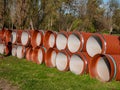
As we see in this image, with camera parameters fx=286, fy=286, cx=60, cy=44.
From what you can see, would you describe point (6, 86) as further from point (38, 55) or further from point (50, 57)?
point (38, 55)

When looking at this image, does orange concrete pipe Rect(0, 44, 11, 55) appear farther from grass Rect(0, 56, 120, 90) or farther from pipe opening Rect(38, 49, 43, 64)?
grass Rect(0, 56, 120, 90)

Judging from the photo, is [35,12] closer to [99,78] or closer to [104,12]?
[99,78]

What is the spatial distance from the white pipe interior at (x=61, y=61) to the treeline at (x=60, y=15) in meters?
11.4

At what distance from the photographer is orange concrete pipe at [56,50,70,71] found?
38.1ft

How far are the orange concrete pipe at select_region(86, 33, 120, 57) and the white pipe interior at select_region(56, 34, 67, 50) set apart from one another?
1504mm

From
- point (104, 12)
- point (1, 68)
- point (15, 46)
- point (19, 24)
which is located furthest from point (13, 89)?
point (104, 12)

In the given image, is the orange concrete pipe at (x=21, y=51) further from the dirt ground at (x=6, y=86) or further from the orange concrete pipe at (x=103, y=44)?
the dirt ground at (x=6, y=86)

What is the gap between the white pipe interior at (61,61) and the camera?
39.1 ft

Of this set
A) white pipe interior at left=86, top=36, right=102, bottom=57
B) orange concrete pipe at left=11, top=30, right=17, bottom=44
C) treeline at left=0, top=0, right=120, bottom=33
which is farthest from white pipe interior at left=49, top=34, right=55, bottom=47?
treeline at left=0, top=0, right=120, bottom=33

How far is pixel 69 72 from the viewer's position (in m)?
11.3

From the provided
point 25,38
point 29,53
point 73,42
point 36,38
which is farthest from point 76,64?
point 25,38

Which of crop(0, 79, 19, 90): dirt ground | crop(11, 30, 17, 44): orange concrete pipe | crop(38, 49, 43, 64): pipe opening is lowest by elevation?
crop(0, 79, 19, 90): dirt ground

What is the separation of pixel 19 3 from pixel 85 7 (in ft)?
78.5

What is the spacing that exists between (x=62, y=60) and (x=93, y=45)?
171 centimetres
